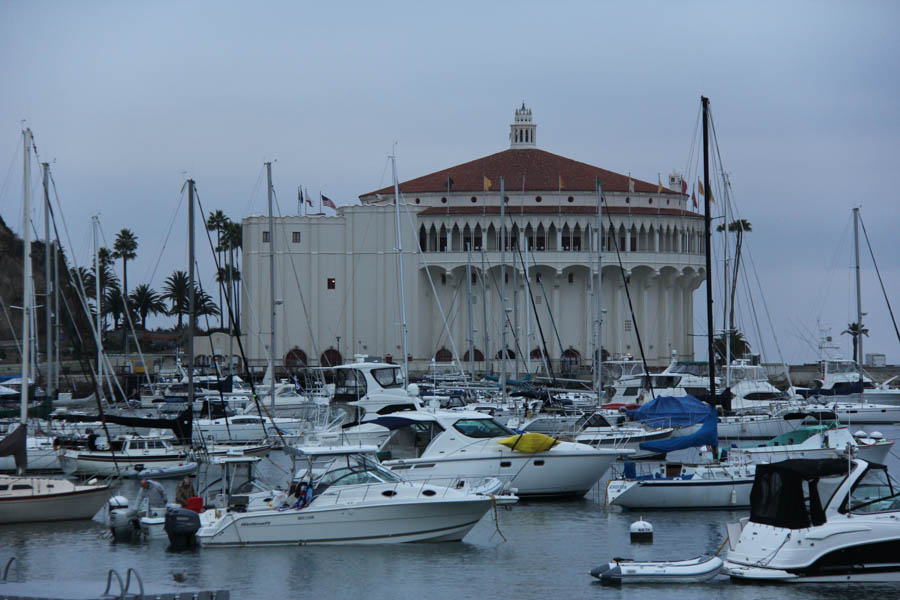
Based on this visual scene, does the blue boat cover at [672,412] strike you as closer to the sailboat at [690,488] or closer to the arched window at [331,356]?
the sailboat at [690,488]

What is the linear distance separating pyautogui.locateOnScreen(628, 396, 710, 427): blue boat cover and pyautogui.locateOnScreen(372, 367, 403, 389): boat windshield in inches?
367

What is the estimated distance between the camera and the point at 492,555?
92.1 ft

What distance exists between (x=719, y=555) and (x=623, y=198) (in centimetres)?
7435

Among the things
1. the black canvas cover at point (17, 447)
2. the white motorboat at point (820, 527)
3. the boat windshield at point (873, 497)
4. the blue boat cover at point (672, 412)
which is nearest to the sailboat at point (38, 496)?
the black canvas cover at point (17, 447)

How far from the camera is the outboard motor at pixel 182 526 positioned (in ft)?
91.4

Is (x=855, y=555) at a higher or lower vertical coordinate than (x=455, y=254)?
lower

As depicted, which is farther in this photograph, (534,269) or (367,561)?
(534,269)

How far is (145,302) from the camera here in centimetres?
11006

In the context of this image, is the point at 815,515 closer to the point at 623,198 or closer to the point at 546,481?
the point at 546,481

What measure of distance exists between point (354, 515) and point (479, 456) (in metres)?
7.31

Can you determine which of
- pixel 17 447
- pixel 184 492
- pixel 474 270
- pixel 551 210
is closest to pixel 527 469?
pixel 184 492

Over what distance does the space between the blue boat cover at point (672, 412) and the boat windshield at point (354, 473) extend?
771 inches

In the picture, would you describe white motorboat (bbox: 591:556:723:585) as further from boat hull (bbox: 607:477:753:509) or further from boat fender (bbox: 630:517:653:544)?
boat hull (bbox: 607:477:753:509)

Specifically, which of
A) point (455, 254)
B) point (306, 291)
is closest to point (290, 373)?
point (306, 291)
